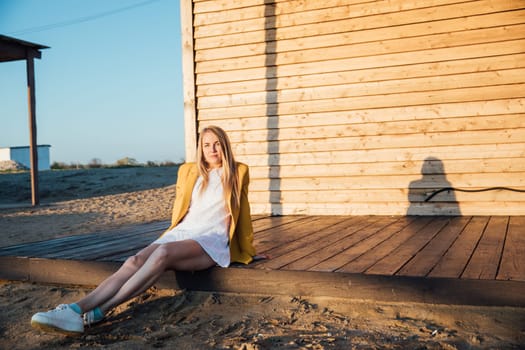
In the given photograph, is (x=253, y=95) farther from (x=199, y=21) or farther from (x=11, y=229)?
(x=11, y=229)

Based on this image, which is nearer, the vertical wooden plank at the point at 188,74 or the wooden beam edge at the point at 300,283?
the wooden beam edge at the point at 300,283

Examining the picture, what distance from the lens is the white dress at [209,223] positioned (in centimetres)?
352

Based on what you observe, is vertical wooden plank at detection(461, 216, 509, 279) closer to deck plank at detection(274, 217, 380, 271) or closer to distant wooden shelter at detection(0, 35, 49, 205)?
deck plank at detection(274, 217, 380, 271)

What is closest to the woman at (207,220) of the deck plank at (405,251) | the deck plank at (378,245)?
the deck plank at (378,245)

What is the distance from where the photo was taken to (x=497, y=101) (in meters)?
5.71

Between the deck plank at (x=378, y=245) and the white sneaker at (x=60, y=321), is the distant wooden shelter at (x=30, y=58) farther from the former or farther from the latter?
the white sneaker at (x=60, y=321)

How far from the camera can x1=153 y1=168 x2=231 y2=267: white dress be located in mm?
3518

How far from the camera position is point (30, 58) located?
1107 centimetres

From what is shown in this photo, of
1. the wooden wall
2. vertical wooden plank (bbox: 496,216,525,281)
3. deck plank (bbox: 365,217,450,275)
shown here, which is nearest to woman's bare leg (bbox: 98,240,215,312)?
deck plank (bbox: 365,217,450,275)

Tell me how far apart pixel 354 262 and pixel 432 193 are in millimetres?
2784

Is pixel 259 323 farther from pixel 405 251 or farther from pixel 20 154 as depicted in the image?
pixel 20 154

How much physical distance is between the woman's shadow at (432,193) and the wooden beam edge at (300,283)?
3.09 m

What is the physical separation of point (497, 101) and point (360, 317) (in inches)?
141

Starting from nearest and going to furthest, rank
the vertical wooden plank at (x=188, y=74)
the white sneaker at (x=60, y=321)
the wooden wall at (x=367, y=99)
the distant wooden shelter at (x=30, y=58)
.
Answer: the white sneaker at (x=60, y=321) < the wooden wall at (x=367, y=99) < the vertical wooden plank at (x=188, y=74) < the distant wooden shelter at (x=30, y=58)
